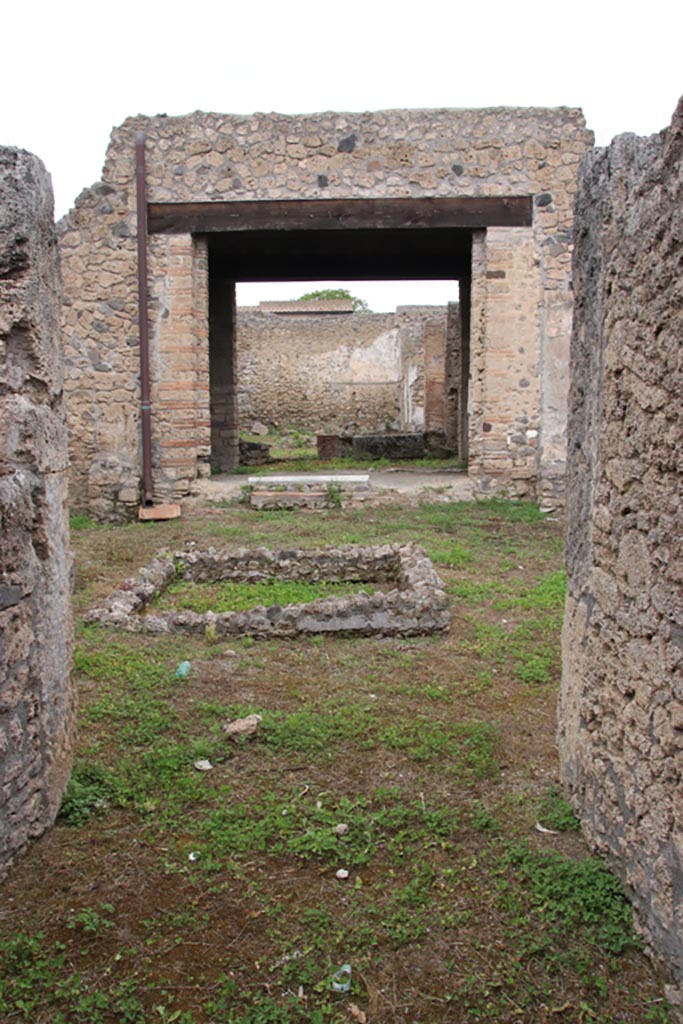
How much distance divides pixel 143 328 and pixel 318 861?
28.4 feet

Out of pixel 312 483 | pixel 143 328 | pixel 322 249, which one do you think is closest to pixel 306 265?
pixel 322 249

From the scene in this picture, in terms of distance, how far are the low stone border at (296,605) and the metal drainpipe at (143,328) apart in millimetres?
3589

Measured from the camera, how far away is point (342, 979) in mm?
2334

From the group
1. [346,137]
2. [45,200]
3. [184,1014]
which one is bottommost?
[184,1014]

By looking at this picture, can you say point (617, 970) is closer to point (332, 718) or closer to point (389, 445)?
point (332, 718)

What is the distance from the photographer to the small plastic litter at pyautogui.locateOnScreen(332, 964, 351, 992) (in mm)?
2299

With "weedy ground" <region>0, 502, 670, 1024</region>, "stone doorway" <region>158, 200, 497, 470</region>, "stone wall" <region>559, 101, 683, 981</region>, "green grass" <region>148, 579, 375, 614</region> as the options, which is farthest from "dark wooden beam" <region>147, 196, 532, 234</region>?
"stone wall" <region>559, 101, 683, 981</region>

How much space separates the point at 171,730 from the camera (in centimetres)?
392

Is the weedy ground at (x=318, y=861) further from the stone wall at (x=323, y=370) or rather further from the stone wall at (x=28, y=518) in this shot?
the stone wall at (x=323, y=370)

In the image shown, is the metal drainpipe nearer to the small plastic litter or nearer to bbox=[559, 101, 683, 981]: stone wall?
bbox=[559, 101, 683, 981]: stone wall

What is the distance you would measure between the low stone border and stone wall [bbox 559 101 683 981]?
2.20 m

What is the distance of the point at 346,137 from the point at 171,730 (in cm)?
854

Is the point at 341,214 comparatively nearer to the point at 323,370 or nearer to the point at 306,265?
the point at 306,265

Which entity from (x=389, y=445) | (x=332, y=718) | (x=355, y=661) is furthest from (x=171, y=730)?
(x=389, y=445)
